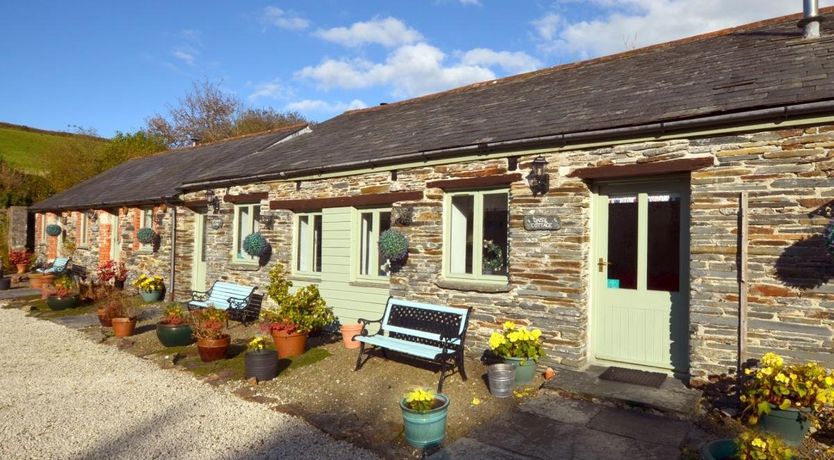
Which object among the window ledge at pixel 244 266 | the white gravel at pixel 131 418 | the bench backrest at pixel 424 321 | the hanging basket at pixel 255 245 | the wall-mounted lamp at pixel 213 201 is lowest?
the white gravel at pixel 131 418

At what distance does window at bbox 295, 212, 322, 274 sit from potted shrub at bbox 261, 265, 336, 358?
144 centimetres

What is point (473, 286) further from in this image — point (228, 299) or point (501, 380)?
point (228, 299)

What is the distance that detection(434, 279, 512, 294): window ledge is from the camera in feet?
24.5

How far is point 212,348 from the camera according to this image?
7977 mm

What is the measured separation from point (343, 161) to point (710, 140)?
590 cm

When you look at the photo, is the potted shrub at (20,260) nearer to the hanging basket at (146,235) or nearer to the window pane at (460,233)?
the hanging basket at (146,235)

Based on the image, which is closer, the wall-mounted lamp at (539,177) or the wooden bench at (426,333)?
the wooden bench at (426,333)

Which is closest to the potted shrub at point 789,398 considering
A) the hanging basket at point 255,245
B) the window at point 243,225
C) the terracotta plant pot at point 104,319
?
the hanging basket at point 255,245

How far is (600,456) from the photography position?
457cm

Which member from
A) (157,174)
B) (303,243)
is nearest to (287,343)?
(303,243)

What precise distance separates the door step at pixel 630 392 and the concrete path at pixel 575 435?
0.30 feet

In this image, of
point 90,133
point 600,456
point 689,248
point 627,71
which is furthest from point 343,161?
point 90,133

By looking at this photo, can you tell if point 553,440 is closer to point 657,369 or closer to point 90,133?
point 657,369

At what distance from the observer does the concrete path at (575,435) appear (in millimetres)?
4656
